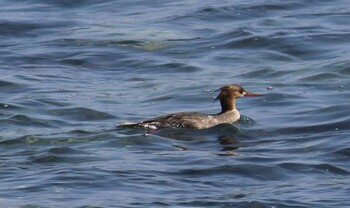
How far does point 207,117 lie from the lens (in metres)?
17.0

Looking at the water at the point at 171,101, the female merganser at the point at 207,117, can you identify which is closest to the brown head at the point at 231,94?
the female merganser at the point at 207,117

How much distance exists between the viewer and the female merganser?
1658cm

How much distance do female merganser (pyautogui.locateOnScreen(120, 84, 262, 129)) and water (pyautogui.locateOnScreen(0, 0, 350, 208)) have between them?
13cm

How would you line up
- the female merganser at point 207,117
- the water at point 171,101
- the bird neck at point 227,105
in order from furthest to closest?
the bird neck at point 227,105 → the female merganser at point 207,117 → the water at point 171,101

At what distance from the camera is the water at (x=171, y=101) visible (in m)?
13.5

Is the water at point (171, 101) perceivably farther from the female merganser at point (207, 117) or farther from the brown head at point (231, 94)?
the brown head at point (231, 94)

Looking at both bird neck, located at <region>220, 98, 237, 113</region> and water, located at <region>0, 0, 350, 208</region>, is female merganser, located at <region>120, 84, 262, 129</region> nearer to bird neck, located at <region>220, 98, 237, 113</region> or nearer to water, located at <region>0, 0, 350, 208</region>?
bird neck, located at <region>220, 98, 237, 113</region>

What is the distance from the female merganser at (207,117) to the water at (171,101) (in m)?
0.13

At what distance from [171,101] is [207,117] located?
196cm

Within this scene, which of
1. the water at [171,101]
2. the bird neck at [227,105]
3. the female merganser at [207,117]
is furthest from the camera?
the bird neck at [227,105]

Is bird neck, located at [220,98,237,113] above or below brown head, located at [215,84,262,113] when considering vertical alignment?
below

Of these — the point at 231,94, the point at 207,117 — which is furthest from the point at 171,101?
the point at 207,117

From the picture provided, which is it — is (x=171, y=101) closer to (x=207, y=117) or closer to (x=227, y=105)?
(x=227, y=105)

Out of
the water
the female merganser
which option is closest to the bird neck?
the female merganser
